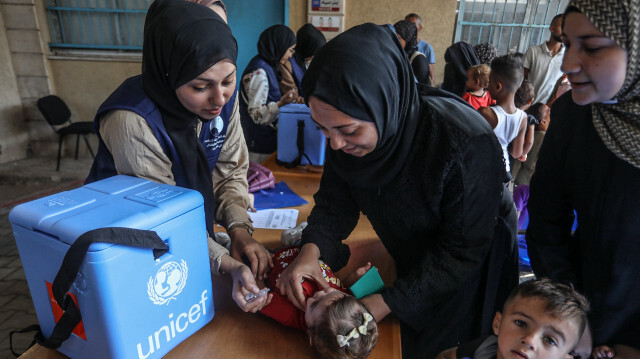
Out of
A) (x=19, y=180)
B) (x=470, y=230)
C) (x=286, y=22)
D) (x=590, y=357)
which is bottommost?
(x=19, y=180)

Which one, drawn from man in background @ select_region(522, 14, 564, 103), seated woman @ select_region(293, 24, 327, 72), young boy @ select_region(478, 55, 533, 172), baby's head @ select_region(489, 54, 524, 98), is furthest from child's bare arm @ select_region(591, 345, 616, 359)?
man in background @ select_region(522, 14, 564, 103)

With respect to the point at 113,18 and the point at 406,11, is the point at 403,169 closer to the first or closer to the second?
the point at 406,11

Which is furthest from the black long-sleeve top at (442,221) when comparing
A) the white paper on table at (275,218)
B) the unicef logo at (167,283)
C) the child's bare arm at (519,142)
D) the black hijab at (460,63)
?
the black hijab at (460,63)

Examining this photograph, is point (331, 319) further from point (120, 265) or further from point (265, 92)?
point (265, 92)

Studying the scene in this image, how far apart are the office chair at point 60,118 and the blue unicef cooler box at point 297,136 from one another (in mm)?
Answer: 3905

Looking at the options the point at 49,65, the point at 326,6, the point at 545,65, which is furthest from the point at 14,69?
the point at 545,65

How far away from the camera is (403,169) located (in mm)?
1092

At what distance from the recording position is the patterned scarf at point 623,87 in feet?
2.39

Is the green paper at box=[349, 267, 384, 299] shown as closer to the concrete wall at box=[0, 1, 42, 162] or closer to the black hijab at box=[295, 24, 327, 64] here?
the black hijab at box=[295, 24, 327, 64]

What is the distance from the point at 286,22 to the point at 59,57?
322 cm

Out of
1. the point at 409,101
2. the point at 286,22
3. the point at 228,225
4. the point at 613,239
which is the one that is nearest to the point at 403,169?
the point at 409,101

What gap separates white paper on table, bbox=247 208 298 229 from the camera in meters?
1.61

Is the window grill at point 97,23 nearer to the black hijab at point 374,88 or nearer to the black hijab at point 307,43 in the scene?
the black hijab at point 307,43

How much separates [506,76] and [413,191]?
176 centimetres
